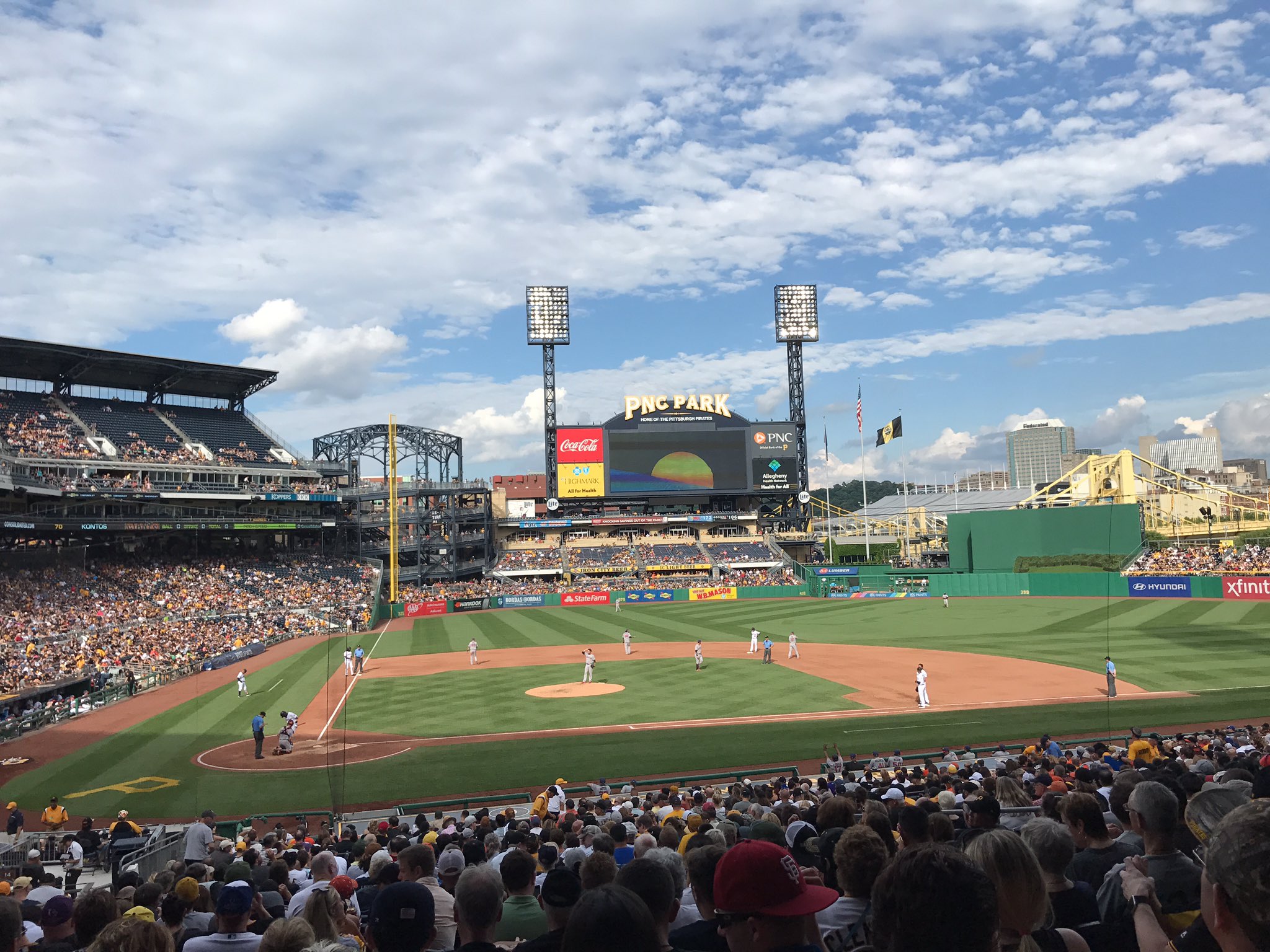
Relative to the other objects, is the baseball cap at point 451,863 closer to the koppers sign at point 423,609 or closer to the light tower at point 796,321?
the koppers sign at point 423,609

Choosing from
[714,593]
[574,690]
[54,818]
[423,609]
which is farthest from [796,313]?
[54,818]

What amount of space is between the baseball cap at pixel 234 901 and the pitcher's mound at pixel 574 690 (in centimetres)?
2636

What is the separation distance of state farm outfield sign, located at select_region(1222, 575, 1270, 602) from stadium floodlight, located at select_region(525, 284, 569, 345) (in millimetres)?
58542

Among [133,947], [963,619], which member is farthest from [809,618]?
[133,947]

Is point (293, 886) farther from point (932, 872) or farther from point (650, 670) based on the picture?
point (650, 670)

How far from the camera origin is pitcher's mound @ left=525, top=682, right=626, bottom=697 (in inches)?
1244

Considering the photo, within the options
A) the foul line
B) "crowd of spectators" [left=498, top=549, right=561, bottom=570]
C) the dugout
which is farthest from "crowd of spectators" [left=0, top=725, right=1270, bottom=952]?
"crowd of spectators" [left=498, top=549, right=561, bottom=570]

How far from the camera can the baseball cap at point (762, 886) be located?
10.5 ft

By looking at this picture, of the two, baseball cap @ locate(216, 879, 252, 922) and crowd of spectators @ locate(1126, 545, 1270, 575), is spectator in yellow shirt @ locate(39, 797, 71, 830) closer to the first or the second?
baseball cap @ locate(216, 879, 252, 922)

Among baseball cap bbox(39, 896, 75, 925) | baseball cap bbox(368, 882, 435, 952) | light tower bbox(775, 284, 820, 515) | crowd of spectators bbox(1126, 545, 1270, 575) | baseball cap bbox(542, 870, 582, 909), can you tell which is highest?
light tower bbox(775, 284, 820, 515)

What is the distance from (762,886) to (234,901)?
146 inches

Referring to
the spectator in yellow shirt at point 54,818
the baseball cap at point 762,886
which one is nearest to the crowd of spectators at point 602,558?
Result: the spectator in yellow shirt at point 54,818

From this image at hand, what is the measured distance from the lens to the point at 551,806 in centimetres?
1494

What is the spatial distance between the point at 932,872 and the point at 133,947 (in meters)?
3.60
